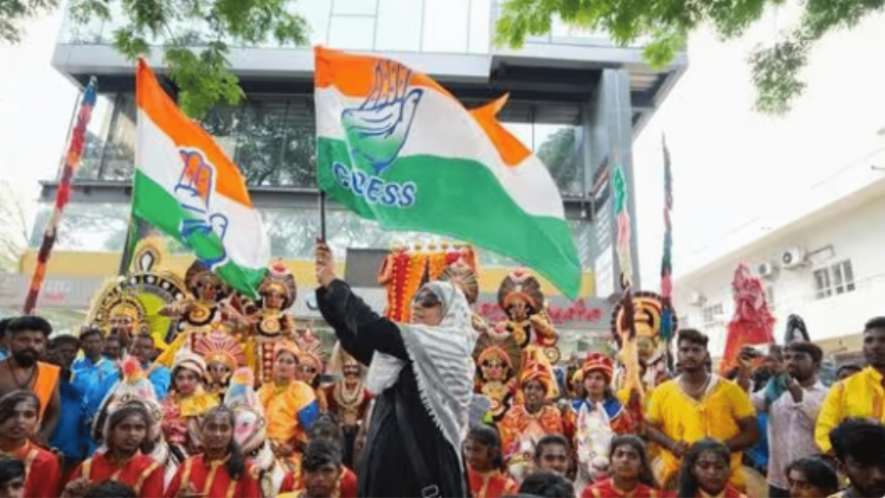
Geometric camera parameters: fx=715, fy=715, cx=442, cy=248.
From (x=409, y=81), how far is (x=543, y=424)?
2.60 metres

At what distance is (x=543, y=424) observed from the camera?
5125 mm

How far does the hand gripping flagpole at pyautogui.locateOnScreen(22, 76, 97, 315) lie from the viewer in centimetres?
511

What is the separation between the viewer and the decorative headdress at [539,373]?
555 centimetres

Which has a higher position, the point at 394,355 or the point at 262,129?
the point at 262,129

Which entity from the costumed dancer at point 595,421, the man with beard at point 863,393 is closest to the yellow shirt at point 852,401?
the man with beard at point 863,393

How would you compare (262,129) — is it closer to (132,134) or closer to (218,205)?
(132,134)

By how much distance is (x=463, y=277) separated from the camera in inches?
258

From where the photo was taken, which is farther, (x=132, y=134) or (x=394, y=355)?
(x=132, y=134)

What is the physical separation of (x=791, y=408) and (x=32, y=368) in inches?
185

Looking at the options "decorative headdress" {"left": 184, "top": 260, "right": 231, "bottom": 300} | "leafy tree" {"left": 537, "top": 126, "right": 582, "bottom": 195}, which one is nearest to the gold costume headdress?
"decorative headdress" {"left": 184, "top": 260, "right": 231, "bottom": 300}

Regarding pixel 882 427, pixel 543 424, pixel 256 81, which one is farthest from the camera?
pixel 256 81

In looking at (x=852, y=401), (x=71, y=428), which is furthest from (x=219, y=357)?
(x=852, y=401)

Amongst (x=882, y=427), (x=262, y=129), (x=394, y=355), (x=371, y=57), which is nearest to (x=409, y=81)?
(x=371, y=57)

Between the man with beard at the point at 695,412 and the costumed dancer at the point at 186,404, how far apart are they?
9.21 feet
